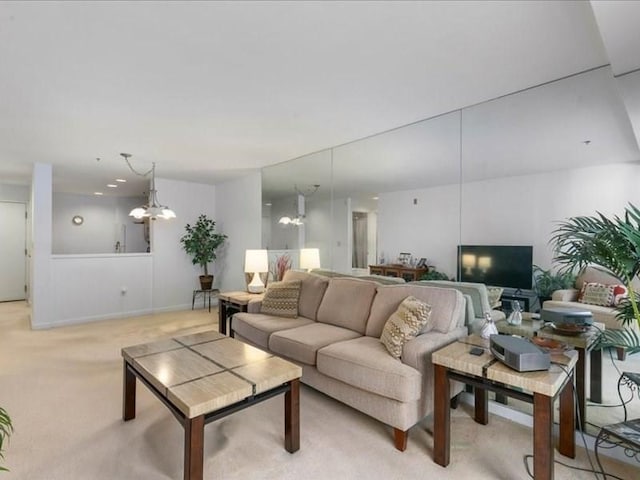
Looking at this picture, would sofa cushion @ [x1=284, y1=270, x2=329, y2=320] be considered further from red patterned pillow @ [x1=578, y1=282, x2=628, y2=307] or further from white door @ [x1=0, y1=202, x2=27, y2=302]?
white door @ [x1=0, y1=202, x2=27, y2=302]

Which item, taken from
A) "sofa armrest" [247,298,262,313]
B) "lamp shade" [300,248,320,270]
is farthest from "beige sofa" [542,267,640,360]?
"sofa armrest" [247,298,262,313]

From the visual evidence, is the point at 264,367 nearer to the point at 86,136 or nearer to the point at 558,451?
the point at 558,451

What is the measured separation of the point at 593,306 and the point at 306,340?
1.99 metres

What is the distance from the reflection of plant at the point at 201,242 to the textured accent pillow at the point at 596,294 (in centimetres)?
525

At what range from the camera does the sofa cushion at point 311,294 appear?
136 inches

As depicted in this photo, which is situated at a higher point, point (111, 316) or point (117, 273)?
point (117, 273)

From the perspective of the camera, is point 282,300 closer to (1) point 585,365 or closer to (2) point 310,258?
(2) point 310,258

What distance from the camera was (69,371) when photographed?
3.19 m

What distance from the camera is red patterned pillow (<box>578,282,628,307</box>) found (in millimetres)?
2068

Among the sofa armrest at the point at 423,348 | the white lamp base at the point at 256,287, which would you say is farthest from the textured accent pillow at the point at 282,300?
the sofa armrest at the point at 423,348

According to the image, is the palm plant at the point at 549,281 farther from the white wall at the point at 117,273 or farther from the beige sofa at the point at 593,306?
the white wall at the point at 117,273

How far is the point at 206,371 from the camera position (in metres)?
1.98

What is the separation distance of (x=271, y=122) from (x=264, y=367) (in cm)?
215

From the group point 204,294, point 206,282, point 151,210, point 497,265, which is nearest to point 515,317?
point 497,265
